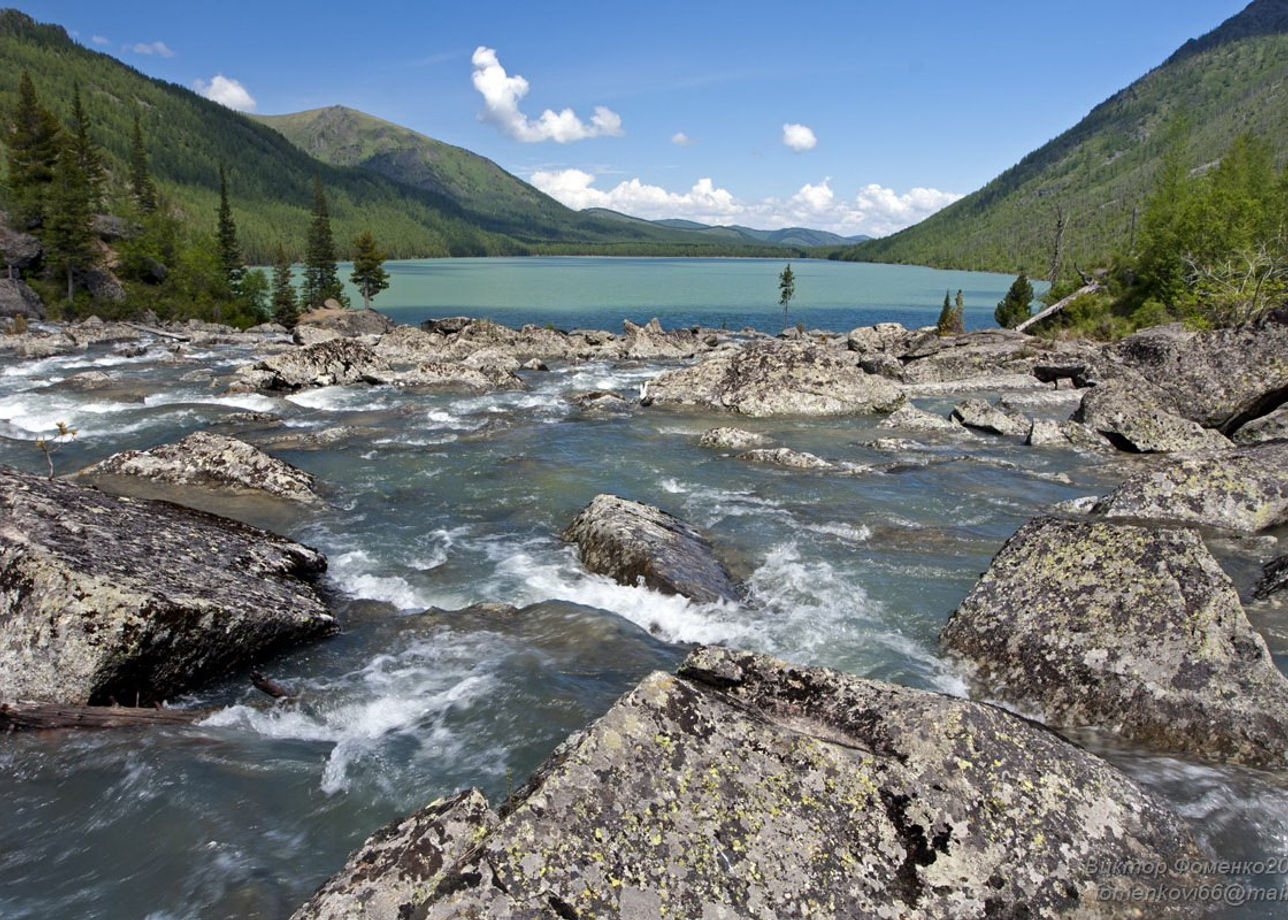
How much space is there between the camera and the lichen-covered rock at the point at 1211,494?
14.5 meters

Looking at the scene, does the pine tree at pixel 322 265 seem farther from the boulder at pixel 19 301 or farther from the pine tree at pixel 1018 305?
the pine tree at pixel 1018 305

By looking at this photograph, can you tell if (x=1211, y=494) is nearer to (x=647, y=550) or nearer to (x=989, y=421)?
(x=647, y=550)

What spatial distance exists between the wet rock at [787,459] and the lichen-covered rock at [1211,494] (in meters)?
7.65

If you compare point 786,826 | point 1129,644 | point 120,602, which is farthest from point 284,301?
point 786,826

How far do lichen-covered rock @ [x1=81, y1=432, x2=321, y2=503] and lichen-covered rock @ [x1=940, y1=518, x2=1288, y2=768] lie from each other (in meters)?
15.3

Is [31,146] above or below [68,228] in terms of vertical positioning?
above

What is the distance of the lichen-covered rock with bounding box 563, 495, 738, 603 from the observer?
478 inches

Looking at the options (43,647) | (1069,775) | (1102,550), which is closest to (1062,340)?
(1102,550)

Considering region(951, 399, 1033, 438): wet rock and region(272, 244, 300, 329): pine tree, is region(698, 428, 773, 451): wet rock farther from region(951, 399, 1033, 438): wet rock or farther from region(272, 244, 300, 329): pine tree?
region(272, 244, 300, 329): pine tree

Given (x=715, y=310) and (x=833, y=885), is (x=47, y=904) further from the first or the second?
(x=715, y=310)

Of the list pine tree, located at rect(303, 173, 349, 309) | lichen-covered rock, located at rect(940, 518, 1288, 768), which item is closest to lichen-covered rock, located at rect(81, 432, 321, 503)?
lichen-covered rock, located at rect(940, 518, 1288, 768)

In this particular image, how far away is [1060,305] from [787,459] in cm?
5880

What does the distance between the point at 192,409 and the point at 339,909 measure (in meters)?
30.3

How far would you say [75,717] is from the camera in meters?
7.41
